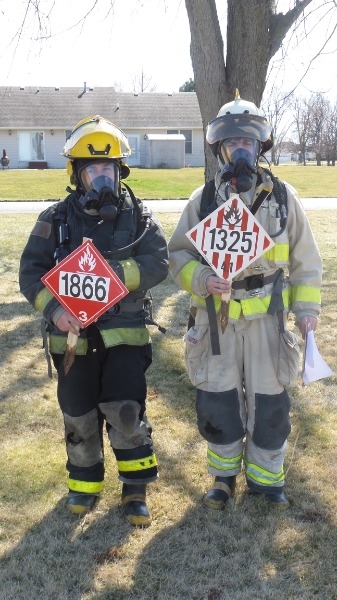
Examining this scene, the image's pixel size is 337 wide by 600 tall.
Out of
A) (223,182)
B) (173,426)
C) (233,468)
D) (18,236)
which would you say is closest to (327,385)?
(173,426)

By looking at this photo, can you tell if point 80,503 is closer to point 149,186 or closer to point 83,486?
point 83,486

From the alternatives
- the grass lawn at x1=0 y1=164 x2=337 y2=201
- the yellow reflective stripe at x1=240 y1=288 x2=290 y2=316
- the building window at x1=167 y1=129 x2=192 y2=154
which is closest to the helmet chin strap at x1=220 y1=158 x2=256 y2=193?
the yellow reflective stripe at x1=240 y1=288 x2=290 y2=316

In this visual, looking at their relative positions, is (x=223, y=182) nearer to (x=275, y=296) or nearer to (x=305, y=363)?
(x=275, y=296)

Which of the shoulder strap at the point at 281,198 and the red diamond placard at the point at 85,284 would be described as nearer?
the red diamond placard at the point at 85,284

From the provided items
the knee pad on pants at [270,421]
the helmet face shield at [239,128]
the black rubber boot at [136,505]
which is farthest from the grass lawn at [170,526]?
the helmet face shield at [239,128]

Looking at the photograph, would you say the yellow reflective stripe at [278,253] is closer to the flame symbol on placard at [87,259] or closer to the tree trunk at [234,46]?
the flame symbol on placard at [87,259]

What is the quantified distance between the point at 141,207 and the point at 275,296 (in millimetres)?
841

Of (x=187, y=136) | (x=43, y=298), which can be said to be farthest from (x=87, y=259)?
(x=187, y=136)

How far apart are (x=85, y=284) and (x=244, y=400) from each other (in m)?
1.09

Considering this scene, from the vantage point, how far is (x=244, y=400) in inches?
144

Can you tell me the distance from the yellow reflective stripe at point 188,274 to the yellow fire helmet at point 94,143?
0.66m

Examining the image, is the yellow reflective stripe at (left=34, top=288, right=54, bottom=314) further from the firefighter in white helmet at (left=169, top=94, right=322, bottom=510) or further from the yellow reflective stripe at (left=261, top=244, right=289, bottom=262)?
the yellow reflective stripe at (left=261, top=244, right=289, bottom=262)

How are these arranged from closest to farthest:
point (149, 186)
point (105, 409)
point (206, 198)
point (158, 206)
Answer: point (105, 409) < point (206, 198) < point (158, 206) < point (149, 186)

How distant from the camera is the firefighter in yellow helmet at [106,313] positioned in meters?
3.38
